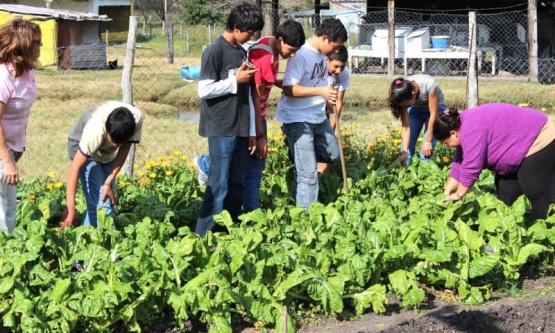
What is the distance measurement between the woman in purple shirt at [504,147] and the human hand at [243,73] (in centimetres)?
123

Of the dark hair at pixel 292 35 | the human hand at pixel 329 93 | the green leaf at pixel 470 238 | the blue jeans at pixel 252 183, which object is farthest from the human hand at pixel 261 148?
the green leaf at pixel 470 238

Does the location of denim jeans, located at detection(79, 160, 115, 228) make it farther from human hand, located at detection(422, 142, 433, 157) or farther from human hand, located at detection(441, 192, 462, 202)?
human hand, located at detection(422, 142, 433, 157)

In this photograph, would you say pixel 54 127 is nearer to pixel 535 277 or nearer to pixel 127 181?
pixel 127 181

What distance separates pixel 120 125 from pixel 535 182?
2768 mm

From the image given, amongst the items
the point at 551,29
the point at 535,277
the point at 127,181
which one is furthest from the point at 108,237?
the point at 551,29

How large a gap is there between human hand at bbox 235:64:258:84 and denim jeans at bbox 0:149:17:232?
58.4 inches

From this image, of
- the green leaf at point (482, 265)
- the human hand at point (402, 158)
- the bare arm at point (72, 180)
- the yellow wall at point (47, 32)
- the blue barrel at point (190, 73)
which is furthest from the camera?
the yellow wall at point (47, 32)

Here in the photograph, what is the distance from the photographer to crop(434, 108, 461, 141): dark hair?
17.7 ft

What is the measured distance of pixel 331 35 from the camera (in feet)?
20.0

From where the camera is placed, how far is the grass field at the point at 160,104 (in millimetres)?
10172

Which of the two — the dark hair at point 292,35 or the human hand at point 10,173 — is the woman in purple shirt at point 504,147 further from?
the human hand at point 10,173

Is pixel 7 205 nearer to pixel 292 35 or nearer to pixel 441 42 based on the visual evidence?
pixel 292 35

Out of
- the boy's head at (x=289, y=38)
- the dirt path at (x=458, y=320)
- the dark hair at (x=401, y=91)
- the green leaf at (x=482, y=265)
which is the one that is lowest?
the dirt path at (x=458, y=320)

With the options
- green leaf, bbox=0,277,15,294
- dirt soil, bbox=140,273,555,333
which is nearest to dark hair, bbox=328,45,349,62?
dirt soil, bbox=140,273,555,333
